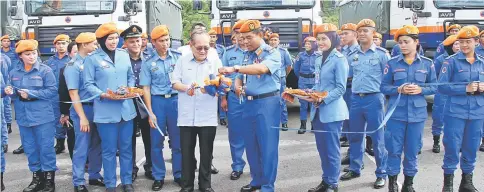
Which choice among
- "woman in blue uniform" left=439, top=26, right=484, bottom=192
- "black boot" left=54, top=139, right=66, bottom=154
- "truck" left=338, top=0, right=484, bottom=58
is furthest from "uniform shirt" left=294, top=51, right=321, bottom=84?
"black boot" left=54, top=139, right=66, bottom=154

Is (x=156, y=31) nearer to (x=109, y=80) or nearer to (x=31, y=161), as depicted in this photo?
(x=109, y=80)

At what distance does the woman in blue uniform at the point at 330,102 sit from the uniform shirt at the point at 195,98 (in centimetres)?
106

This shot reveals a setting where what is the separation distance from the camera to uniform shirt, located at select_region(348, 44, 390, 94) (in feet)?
19.0

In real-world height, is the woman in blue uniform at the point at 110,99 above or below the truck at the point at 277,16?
below

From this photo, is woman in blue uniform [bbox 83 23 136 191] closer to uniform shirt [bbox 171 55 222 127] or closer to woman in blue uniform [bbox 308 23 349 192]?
uniform shirt [bbox 171 55 222 127]

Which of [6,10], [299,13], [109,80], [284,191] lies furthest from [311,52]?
[6,10]

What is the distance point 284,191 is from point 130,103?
6.23 feet

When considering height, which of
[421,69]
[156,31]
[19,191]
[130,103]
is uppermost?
[156,31]

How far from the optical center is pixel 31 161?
548 cm

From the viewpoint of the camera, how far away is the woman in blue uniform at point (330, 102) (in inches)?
195

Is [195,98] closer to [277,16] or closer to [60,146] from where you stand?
[60,146]

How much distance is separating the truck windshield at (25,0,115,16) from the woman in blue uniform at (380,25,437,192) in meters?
7.31

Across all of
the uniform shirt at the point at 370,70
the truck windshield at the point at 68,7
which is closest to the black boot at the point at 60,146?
the truck windshield at the point at 68,7

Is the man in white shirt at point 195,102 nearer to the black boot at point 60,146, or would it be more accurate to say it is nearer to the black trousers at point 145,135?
the black trousers at point 145,135
